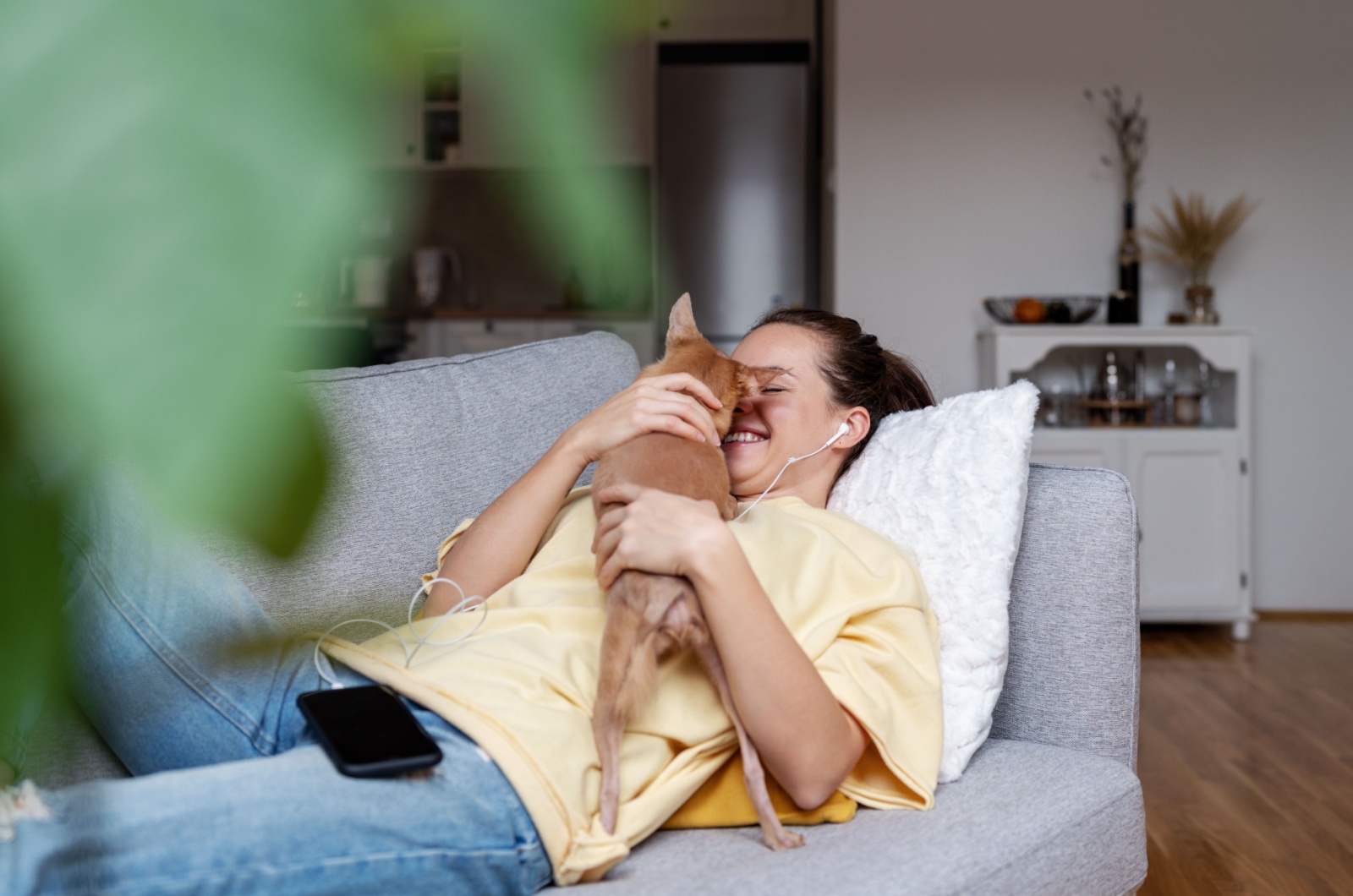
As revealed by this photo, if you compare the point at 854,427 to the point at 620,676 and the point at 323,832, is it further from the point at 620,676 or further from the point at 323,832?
the point at 323,832

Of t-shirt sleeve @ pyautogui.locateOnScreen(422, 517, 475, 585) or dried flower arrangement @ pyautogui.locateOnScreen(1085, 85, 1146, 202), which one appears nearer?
t-shirt sleeve @ pyautogui.locateOnScreen(422, 517, 475, 585)

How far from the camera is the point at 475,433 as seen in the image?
150 cm

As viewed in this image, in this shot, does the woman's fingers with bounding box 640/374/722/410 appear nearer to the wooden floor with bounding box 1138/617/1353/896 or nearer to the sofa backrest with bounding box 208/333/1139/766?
the sofa backrest with bounding box 208/333/1139/766

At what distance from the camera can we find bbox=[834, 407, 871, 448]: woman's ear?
147 cm

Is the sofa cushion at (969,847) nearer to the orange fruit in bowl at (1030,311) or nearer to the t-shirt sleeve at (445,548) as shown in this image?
the t-shirt sleeve at (445,548)

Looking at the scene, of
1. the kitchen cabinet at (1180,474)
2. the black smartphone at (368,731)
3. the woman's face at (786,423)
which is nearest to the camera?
the black smartphone at (368,731)

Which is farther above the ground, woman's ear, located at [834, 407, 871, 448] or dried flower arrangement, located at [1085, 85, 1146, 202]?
dried flower arrangement, located at [1085, 85, 1146, 202]

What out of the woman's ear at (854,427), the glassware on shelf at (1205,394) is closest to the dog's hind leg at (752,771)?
the woman's ear at (854,427)

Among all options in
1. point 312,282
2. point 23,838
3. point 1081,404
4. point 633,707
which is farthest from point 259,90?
point 1081,404

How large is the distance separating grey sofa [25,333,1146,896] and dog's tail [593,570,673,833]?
0.28 ft

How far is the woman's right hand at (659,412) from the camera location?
1163 millimetres

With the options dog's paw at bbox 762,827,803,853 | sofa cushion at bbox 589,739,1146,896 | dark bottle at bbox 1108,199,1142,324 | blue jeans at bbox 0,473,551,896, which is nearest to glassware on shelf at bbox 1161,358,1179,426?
dark bottle at bbox 1108,199,1142,324

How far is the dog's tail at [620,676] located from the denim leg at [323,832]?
80 mm

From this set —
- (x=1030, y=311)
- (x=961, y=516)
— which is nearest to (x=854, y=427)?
(x=961, y=516)
